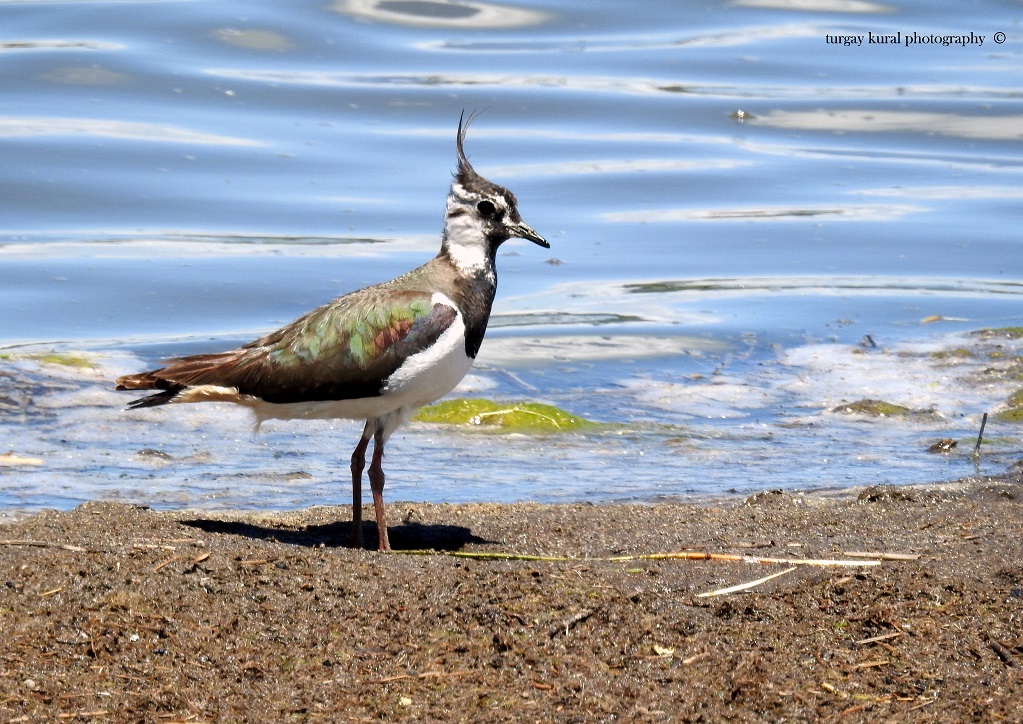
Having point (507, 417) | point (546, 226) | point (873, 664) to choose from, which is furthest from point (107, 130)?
point (873, 664)

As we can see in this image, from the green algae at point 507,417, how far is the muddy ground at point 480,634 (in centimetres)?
352

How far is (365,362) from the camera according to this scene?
687 centimetres

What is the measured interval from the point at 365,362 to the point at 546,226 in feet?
28.6

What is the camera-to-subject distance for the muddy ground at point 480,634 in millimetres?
4633

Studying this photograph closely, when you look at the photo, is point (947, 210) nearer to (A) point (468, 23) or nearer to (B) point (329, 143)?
(B) point (329, 143)

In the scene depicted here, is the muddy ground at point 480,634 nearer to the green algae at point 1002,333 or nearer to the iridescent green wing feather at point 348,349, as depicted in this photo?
the iridescent green wing feather at point 348,349

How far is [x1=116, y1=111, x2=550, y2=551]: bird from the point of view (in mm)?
6867

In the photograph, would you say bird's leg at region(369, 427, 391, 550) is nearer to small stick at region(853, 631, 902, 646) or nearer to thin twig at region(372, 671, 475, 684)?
thin twig at region(372, 671, 475, 684)

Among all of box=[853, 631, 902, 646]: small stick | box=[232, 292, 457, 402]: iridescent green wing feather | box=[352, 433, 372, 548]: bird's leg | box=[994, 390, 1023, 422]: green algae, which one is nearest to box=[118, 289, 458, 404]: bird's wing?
box=[232, 292, 457, 402]: iridescent green wing feather

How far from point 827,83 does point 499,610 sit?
18.5 metres

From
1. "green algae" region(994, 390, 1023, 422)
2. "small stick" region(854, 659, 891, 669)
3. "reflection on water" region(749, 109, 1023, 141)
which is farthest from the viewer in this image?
"reflection on water" region(749, 109, 1023, 141)

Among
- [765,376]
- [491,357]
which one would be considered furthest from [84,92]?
[765,376]

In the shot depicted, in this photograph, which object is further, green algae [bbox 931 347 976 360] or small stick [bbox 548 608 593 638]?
green algae [bbox 931 347 976 360]

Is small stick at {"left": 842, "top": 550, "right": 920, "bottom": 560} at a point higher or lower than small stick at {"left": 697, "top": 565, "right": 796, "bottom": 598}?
lower
